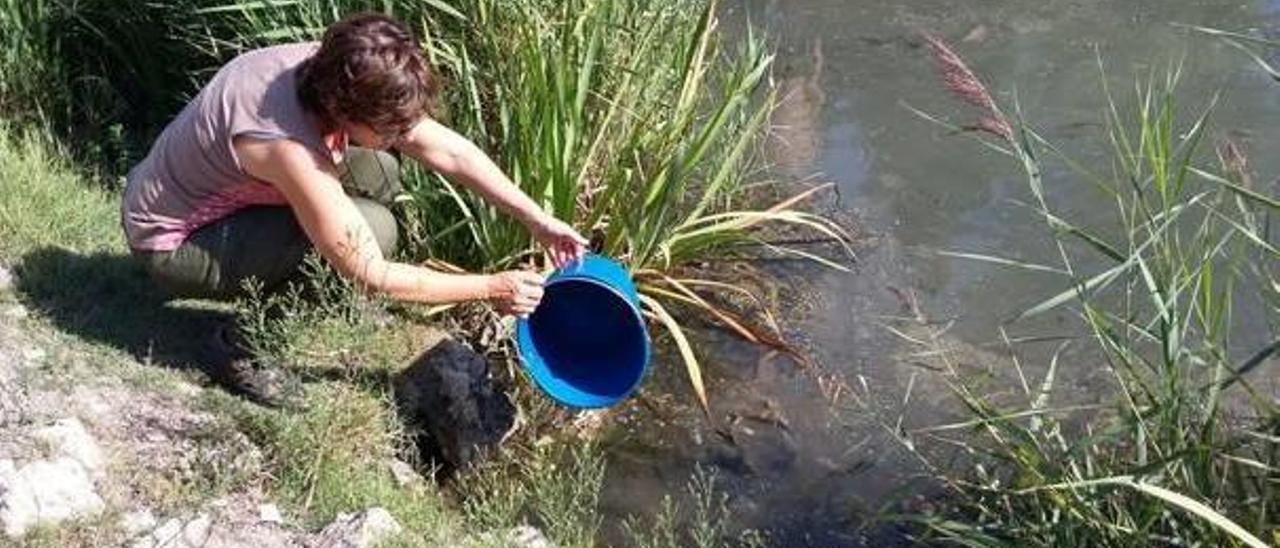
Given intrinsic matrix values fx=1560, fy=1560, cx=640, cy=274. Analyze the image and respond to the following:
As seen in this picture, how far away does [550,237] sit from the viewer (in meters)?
3.81

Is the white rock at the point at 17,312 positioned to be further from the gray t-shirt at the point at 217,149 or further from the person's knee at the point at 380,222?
the person's knee at the point at 380,222

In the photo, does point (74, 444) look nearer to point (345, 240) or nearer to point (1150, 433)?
point (345, 240)

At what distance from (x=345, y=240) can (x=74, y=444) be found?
71cm

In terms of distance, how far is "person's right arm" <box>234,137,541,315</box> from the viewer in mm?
3412

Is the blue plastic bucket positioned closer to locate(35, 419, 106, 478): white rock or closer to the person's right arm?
the person's right arm

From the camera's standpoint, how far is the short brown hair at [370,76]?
3.23m

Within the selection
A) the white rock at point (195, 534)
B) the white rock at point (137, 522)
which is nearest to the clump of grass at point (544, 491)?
the white rock at point (195, 534)

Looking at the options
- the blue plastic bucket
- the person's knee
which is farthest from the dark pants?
the blue plastic bucket

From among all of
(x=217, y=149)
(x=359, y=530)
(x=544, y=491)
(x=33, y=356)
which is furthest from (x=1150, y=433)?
(x=33, y=356)

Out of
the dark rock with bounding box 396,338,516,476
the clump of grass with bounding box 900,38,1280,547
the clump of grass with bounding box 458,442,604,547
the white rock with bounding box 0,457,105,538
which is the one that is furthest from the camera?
the dark rock with bounding box 396,338,516,476

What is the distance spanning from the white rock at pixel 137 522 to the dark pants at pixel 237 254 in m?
0.80

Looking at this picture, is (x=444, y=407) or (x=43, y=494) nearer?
(x=43, y=494)

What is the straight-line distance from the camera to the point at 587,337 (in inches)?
164

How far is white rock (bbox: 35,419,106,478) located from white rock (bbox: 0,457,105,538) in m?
0.05
